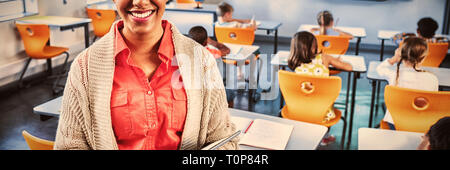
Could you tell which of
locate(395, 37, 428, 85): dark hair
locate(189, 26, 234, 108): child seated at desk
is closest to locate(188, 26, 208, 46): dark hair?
locate(189, 26, 234, 108): child seated at desk

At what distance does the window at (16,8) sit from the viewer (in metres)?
4.70

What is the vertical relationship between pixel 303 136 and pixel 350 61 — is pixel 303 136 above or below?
below

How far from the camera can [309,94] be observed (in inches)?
106

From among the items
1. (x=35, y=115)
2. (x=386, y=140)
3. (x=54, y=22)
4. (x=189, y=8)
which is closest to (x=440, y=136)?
(x=386, y=140)

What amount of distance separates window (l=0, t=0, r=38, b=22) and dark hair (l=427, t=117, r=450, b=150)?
4595 millimetres

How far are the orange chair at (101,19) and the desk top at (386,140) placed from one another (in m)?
4.65

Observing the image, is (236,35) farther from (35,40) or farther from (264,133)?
(264,133)

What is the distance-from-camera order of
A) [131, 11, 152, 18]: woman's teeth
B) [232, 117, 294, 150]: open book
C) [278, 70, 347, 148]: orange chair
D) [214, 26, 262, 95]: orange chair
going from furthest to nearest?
[214, 26, 262, 95]: orange chair, [278, 70, 347, 148]: orange chair, [232, 117, 294, 150]: open book, [131, 11, 152, 18]: woman's teeth

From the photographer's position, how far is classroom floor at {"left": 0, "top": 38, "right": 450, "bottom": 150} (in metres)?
3.47

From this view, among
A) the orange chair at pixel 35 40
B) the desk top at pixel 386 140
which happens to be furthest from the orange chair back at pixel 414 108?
the orange chair at pixel 35 40

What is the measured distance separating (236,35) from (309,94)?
1968mm

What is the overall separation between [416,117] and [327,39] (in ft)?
6.42

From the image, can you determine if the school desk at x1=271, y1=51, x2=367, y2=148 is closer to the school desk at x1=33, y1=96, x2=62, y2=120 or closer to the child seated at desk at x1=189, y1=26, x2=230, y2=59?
the child seated at desk at x1=189, y1=26, x2=230, y2=59
